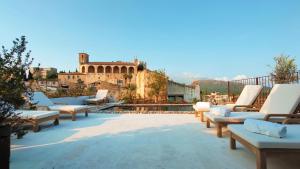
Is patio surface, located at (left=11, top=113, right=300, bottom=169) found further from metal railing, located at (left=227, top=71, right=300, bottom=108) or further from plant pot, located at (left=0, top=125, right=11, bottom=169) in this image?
metal railing, located at (left=227, top=71, right=300, bottom=108)

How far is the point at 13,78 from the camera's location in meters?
2.69

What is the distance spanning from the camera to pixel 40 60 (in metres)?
3.08

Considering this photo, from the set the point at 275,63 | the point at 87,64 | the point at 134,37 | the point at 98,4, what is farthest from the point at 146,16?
the point at 87,64

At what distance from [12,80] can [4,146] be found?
725mm

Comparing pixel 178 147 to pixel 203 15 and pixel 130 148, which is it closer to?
pixel 130 148

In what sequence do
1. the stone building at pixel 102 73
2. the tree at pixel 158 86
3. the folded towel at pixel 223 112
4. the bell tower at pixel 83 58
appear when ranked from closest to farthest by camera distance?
the folded towel at pixel 223 112, the tree at pixel 158 86, the stone building at pixel 102 73, the bell tower at pixel 83 58

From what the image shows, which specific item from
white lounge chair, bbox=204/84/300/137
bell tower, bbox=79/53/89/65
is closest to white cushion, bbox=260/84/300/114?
white lounge chair, bbox=204/84/300/137

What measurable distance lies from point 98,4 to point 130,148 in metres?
12.8

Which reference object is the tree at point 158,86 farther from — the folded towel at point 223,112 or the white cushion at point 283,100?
the folded towel at point 223,112

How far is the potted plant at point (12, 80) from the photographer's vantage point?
261 centimetres

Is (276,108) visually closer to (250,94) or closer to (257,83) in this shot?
(250,94)

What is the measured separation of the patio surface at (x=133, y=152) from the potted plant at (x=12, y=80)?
A: 572mm

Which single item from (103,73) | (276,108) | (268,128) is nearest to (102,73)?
(103,73)

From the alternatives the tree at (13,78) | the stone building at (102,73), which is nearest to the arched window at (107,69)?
the stone building at (102,73)
